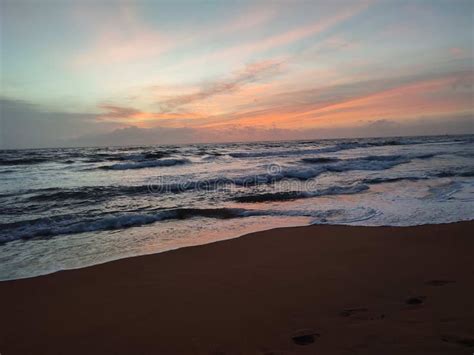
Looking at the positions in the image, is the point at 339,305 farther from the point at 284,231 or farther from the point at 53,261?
the point at 53,261

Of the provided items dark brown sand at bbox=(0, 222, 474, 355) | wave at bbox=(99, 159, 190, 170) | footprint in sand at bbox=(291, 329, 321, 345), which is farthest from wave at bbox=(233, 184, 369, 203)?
wave at bbox=(99, 159, 190, 170)

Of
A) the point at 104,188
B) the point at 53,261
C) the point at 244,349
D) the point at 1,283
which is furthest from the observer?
the point at 104,188

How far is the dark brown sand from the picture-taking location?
2.71 m

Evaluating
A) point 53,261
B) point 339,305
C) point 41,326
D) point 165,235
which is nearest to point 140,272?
point 41,326

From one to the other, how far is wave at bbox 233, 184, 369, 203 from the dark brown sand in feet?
16.6

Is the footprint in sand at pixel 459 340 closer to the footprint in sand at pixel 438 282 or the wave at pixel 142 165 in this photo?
the footprint in sand at pixel 438 282

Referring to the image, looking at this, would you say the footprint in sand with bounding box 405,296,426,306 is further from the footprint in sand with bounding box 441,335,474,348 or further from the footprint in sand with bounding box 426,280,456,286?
the footprint in sand with bounding box 441,335,474,348

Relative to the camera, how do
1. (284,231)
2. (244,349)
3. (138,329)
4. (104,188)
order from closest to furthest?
(244,349) < (138,329) < (284,231) < (104,188)

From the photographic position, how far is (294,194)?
11.1 m

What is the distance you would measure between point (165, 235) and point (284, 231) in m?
2.48

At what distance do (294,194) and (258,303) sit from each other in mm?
7939

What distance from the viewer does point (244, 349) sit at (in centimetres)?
264

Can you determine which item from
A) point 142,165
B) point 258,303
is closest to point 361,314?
point 258,303

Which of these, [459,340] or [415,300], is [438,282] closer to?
[415,300]
